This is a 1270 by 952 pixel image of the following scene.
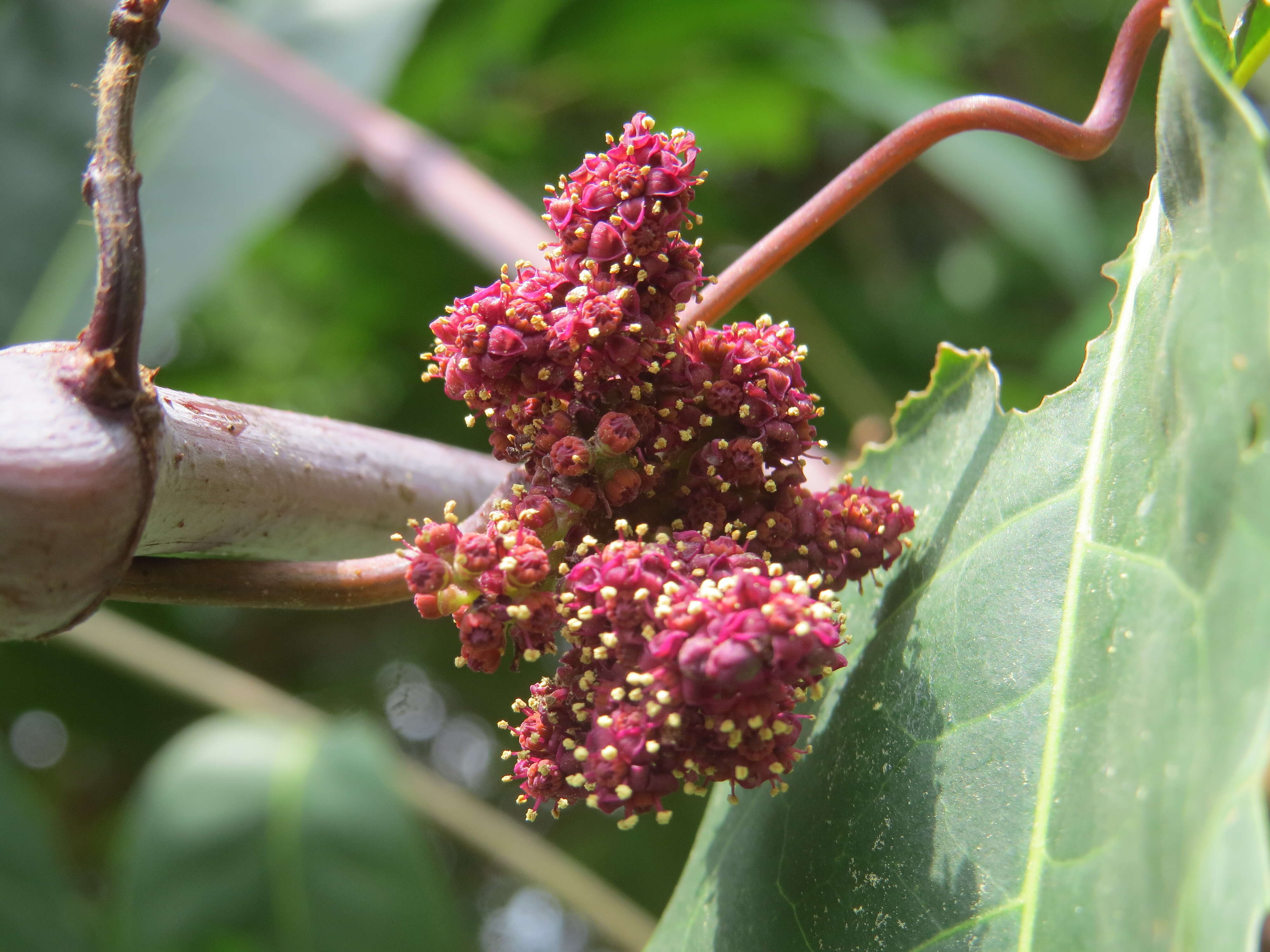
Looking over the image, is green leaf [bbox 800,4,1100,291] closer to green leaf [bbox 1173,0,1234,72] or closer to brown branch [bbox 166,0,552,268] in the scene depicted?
brown branch [bbox 166,0,552,268]

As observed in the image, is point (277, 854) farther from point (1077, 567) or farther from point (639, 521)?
point (1077, 567)

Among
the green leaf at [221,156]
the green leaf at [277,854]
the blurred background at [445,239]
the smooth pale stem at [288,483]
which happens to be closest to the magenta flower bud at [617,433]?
the smooth pale stem at [288,483]

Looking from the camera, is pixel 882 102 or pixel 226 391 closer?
pixel 882 102

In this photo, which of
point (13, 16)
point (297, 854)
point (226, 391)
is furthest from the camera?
point (226, 391)

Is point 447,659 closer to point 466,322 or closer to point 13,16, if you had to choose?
point 13,16

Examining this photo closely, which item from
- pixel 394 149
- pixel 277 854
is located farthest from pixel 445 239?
pixel 277 854

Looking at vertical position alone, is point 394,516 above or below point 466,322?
below

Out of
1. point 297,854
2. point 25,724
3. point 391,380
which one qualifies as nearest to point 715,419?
point 297,854
